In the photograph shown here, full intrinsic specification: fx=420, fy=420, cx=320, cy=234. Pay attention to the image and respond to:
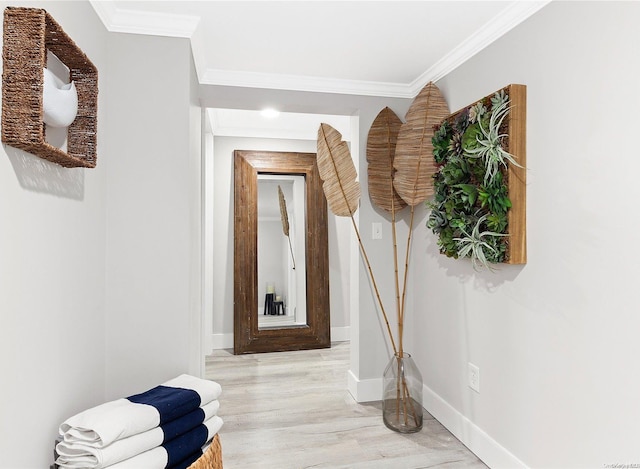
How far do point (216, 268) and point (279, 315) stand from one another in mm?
801

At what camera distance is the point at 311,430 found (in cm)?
257

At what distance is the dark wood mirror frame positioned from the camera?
4180mm

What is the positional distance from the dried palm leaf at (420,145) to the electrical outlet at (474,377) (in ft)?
3.43

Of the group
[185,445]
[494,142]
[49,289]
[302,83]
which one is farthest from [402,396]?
[302,83]

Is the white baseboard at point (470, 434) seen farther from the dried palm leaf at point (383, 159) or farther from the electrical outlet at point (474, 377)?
the dried palm leaf at point (383, 159)

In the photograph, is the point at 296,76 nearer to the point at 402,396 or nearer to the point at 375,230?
the point at 375,230

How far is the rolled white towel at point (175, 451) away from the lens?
4.59ft

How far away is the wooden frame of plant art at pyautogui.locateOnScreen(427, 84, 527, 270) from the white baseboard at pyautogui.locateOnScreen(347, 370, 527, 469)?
92cm

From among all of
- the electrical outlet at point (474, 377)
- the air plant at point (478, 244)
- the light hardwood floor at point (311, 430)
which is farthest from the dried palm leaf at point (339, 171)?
the light hardwood floor at point (311, 430)

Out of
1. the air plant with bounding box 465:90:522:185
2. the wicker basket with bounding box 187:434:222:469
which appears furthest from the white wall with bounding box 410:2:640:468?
the wicker basket with bounding box 187:434:222:469

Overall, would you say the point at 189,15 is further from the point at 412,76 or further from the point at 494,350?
the point at 494,350

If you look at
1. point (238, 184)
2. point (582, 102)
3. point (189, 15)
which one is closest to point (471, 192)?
point (582, 102)

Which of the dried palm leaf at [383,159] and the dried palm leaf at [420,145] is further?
the dried palm leaf at [383,159]

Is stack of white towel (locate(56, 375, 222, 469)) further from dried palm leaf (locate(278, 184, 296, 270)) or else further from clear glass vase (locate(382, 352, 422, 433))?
dried palm leaf (locate(278, 184, 296, 270))
